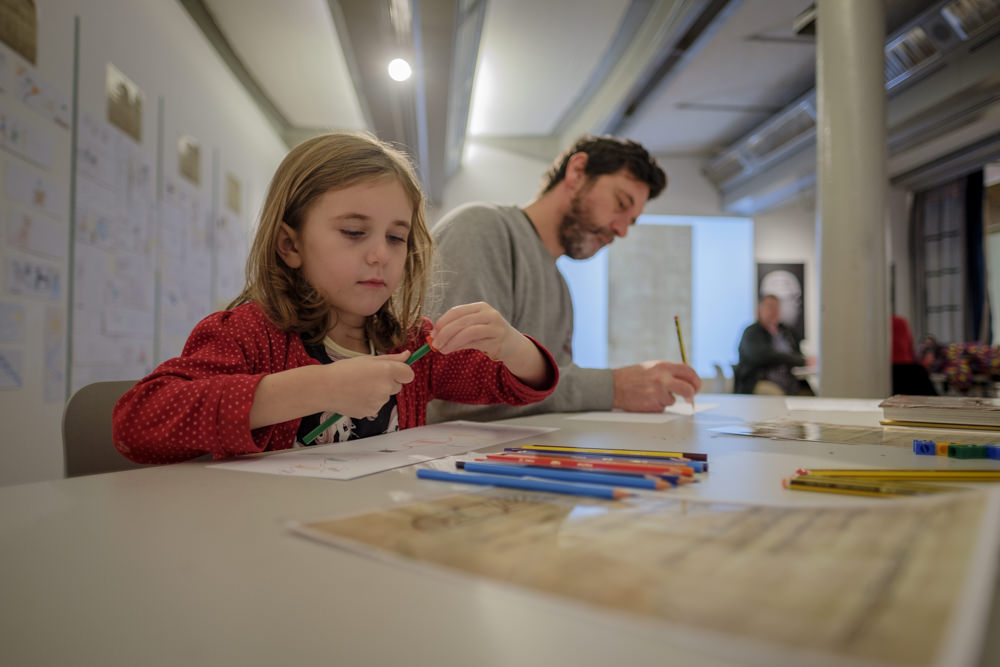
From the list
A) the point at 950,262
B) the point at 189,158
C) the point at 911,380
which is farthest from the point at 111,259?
the point at 950,262

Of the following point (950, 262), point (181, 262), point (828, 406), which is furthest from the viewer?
point (950, 262)

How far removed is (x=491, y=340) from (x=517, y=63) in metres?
4.01

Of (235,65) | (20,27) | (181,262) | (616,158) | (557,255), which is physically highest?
(235,65)

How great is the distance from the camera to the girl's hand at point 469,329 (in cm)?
81

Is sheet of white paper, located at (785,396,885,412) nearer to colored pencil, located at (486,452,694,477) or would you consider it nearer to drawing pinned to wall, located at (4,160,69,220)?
colored pencil, located at (486,452,694,477)

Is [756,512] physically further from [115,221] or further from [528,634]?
[115,221]

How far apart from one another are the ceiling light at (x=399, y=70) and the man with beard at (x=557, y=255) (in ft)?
5.85

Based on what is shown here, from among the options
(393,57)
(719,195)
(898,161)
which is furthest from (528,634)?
(719,195)

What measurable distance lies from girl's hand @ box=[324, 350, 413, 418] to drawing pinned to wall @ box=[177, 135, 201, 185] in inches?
115

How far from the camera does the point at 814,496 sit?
0.43 m

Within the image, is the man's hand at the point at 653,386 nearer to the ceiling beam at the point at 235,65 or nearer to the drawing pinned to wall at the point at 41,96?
the drawing pinned to wall at the point at 41,96

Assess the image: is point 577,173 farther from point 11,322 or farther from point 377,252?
point 11,322

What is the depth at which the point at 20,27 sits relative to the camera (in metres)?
1.91

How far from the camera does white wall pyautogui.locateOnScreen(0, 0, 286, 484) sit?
6.50ft
